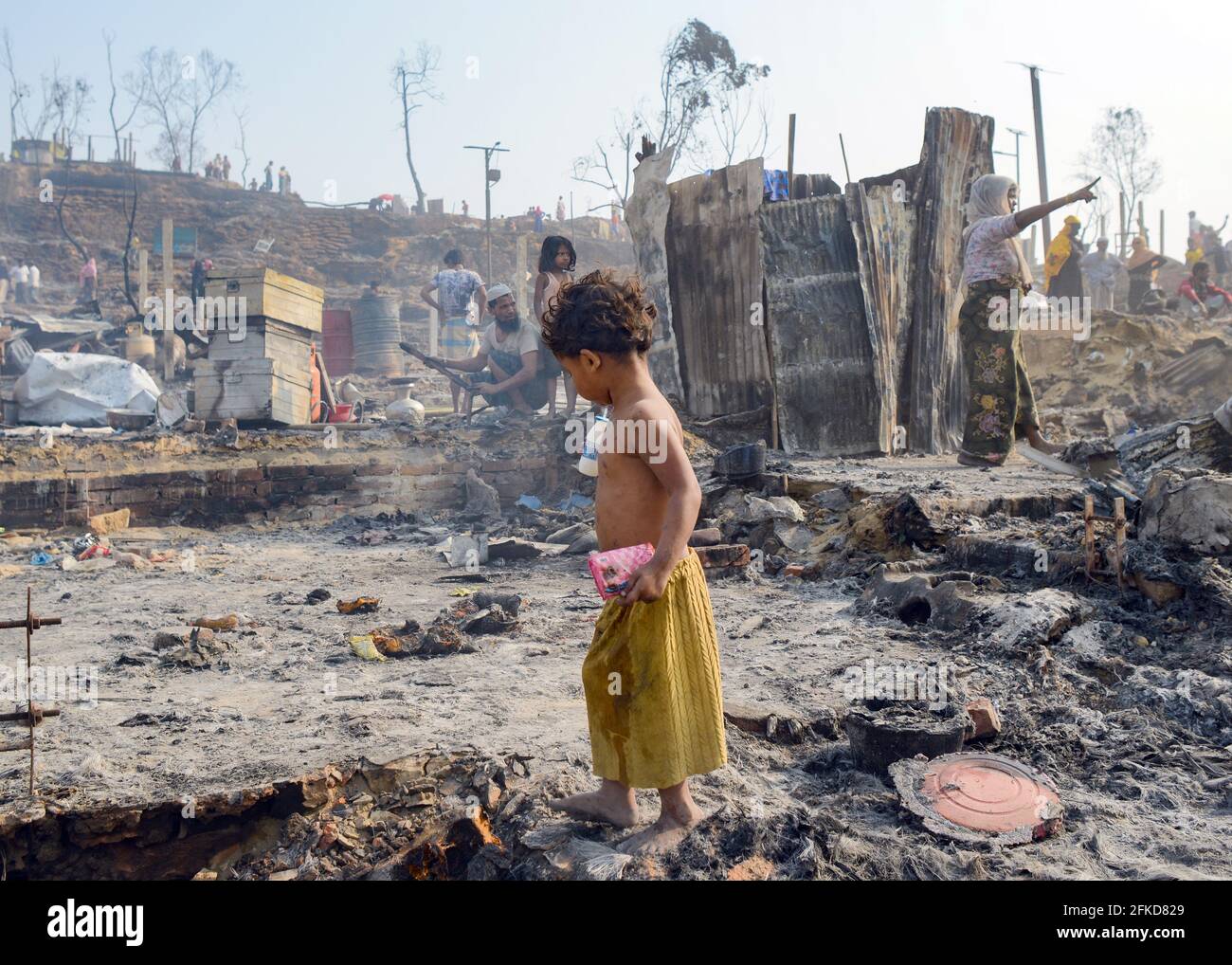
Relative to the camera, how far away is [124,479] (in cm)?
865

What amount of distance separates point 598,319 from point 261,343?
27.4ft

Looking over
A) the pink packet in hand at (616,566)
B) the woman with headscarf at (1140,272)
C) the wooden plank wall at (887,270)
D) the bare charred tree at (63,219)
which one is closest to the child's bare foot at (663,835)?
the pink packet in hand at (616,566)

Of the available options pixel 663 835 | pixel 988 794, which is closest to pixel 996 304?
pixel 988 794

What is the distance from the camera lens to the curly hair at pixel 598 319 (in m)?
2.46

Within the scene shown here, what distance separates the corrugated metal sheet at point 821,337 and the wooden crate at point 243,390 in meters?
5.22

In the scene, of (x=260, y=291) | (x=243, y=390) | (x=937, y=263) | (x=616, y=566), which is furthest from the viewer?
(x=243, y=390)

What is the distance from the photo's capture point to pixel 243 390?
33.1ft

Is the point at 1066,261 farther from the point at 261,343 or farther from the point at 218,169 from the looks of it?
the point at 218,169

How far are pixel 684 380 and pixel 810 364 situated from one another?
4.47ft

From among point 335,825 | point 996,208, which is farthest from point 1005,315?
point 335,825

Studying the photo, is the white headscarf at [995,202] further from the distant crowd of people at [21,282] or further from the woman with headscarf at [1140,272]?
the distant crowd of people at [21,282]

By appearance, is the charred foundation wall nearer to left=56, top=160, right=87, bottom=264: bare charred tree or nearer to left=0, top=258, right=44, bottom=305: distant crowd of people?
left=0, top=258, right=44, bottom=305: distant crowd of people

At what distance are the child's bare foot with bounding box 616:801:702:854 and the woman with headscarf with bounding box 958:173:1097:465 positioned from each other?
17.0 ft
